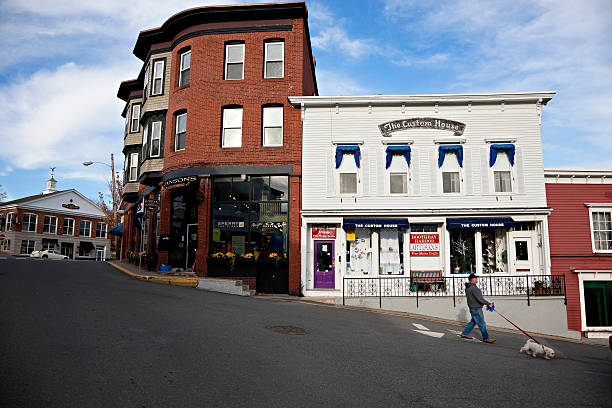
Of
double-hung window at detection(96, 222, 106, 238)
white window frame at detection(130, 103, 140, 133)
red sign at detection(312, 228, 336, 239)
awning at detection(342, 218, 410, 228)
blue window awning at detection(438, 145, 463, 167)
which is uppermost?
white window frame at detection(130, 103, 140, 133)

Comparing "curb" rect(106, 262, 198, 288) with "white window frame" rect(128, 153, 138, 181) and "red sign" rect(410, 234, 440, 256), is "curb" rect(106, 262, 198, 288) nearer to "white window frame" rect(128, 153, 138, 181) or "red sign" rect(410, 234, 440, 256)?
"red sign" rect(410, 234, 440, 256)

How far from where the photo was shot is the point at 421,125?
727 inches

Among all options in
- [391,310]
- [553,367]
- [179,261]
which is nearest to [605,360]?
[553,367]

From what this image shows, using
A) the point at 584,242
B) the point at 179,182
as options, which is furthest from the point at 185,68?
the point at 584,242

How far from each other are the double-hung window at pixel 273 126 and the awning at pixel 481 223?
27.3 ft

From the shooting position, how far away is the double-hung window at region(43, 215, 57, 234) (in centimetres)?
5149

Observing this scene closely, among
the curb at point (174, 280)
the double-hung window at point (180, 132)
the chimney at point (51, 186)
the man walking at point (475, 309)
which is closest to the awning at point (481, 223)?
the man walking at point (475, 309)

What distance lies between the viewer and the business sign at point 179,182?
18.6m

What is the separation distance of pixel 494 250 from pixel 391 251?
14.6ft

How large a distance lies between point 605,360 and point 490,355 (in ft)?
11.8

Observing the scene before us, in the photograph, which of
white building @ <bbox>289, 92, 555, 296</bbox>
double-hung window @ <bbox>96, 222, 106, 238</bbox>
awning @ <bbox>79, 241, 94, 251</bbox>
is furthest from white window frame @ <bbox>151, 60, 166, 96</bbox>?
double-hung window @ <bbox>96, 222, 106, 238</bbox>

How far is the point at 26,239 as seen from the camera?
49.6 metres

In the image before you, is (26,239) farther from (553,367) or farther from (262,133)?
(553,367)

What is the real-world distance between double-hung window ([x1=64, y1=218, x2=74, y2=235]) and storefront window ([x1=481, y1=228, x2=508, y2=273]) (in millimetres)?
52660
